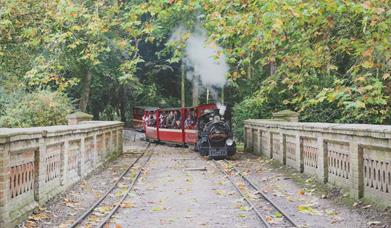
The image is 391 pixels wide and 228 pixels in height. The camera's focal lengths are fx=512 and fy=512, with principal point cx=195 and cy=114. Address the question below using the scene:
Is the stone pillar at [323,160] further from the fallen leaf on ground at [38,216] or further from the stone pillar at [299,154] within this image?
the fallen leaf on ground at [38,216]

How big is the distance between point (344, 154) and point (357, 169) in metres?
0.97

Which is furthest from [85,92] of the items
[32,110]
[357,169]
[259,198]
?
[357,169]

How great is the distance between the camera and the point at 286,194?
1145 cm

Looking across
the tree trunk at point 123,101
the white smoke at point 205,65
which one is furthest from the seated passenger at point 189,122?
the tree trunk at point 123,101

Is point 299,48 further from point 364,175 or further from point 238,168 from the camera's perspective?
point 238,168

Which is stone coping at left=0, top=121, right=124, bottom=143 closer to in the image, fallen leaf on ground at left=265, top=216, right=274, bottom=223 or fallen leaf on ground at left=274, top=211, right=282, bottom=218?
fallen leaf on ground at left=265, top=216, right=274, bottom=223

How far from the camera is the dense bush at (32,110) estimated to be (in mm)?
21297

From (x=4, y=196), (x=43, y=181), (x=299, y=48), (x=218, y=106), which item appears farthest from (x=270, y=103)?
(x=4, y=196)

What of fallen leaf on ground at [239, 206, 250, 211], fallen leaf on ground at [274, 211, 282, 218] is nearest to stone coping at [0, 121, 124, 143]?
fallen leaf on ground at [239, 206, 250, 211]

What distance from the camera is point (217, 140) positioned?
68.1ft

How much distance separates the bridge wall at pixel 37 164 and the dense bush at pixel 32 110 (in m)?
7.15

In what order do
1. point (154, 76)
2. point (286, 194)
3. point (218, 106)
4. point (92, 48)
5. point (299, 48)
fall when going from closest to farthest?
1. point (286, 194)
2. point (299, 48)
3. point (92, 48)
4. point (218, 106)
5. point (154, 76)

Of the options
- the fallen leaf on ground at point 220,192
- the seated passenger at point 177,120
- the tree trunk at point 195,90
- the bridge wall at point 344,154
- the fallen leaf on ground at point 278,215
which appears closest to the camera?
the bridge wall at point 344,154

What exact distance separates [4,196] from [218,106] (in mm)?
15394
